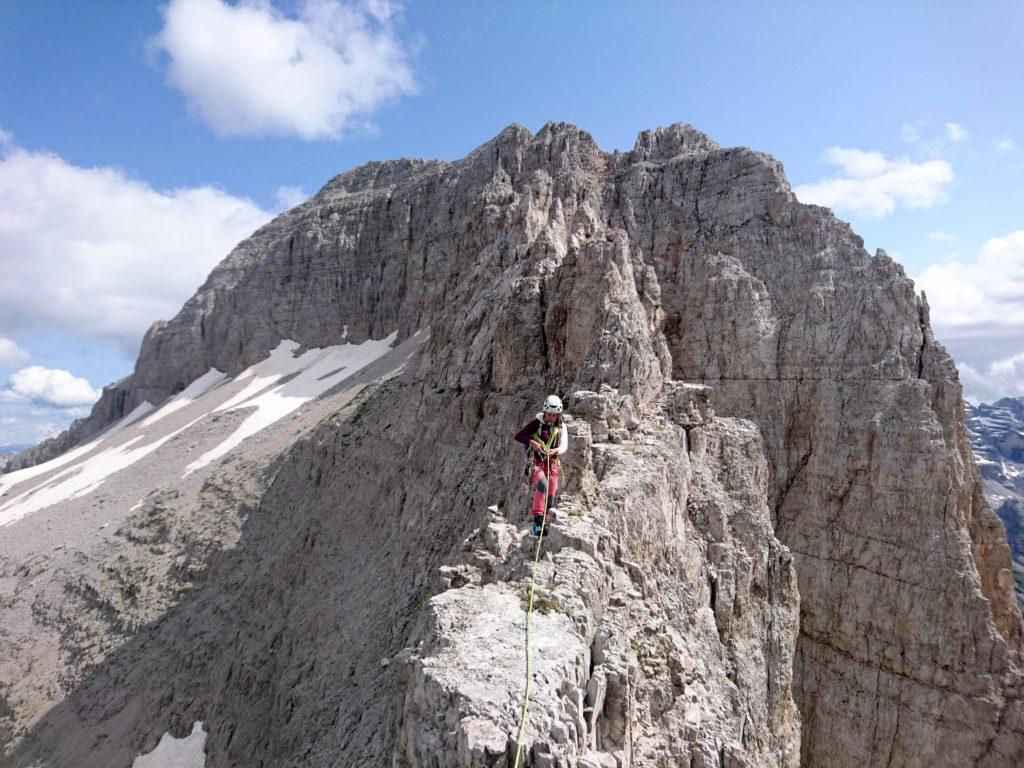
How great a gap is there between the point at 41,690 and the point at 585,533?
31.3 meters

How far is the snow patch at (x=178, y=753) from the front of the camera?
19.7 metres

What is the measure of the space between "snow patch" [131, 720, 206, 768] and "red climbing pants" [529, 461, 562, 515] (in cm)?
1830

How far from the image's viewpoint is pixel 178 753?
2033cm

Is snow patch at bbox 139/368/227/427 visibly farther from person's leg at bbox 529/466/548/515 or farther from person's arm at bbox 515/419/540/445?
person's leg at bbox 529/466/548/515

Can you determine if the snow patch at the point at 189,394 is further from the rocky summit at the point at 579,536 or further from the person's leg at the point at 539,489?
the person's leg at the point at 539,489

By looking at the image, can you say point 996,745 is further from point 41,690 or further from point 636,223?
point 41,690

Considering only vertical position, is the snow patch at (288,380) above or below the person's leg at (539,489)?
above

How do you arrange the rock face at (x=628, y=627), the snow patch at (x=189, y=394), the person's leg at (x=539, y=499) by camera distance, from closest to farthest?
1. the rock face at (x=628, y=627)
2. the person's leg at (x=539, y=499)
3. the snow patch at (x=189, y=394)

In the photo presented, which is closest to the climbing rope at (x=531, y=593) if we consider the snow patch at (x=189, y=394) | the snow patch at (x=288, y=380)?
the snow patch at (x=288, y=380)

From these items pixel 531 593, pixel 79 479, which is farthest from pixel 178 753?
pixel 79 479

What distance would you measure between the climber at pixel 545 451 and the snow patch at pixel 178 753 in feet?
60.2

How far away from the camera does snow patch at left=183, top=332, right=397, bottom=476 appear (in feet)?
155

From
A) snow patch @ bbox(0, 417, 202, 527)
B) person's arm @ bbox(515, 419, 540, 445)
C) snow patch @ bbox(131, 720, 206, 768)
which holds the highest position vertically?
person's arm @ bbox(515, 419, 540, 445)

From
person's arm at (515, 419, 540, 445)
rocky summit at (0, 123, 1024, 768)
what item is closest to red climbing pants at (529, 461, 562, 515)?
rocky summit at (0, 123, 1024, 768)
